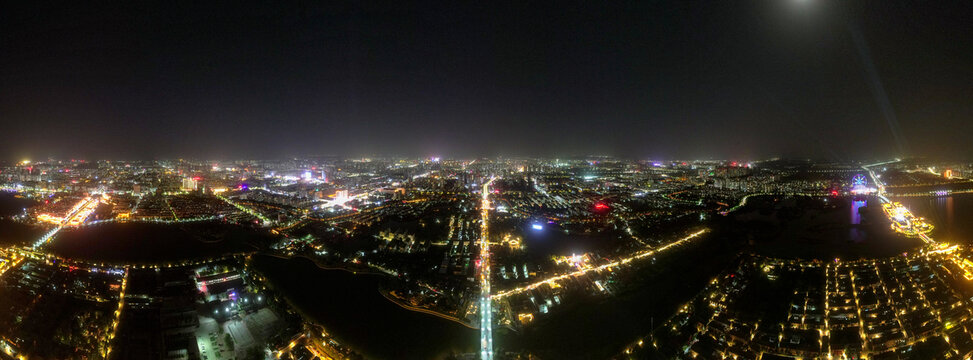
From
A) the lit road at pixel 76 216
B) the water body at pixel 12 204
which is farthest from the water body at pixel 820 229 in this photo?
the water body at pixel 12 204

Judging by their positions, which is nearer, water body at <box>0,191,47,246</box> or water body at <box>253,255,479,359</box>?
water body at <box>253,255,479,359</box>

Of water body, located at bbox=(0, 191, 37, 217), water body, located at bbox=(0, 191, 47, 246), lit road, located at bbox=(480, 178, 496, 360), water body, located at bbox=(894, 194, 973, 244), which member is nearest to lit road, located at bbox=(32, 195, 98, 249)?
water body, located at bbox=(0, 191, 47, 246)

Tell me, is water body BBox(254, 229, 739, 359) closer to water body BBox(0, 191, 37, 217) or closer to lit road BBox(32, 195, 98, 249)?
lit road BBox(32, 195, 98, 249)

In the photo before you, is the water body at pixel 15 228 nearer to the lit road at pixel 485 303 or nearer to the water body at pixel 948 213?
the lit road at pixel 485 303

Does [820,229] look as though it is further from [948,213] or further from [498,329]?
[498,329]

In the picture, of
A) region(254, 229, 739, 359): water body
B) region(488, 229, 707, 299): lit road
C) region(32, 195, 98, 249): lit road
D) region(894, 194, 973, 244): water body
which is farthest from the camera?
region(32, 195, 98, 249): lit road

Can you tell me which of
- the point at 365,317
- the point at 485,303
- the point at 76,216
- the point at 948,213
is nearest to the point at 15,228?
the point at 76,216

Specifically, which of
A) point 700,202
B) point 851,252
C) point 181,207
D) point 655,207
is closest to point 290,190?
point 181,207

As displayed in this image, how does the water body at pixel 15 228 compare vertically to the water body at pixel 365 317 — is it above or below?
above

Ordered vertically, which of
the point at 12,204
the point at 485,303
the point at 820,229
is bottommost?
the point at 485,303
